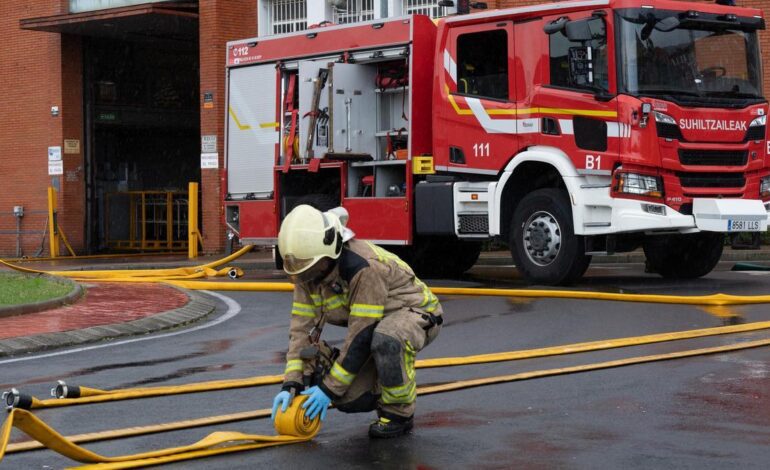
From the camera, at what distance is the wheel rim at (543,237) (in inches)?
588

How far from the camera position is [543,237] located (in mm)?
15000

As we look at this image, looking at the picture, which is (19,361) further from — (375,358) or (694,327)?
(694,327)

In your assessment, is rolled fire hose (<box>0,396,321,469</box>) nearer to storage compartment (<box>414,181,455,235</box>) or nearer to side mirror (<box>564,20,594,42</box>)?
side mirror (<box>564,20,594,42</box>)

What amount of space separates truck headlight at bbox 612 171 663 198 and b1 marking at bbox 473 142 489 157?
1.90m

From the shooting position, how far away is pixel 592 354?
941 centimetres

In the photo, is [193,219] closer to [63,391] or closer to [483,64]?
[483,64]

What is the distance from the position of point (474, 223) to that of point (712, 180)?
2.86 metres

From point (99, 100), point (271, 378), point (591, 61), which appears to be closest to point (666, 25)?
point (591, 61)

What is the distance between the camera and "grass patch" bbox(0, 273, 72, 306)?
45.0 ft

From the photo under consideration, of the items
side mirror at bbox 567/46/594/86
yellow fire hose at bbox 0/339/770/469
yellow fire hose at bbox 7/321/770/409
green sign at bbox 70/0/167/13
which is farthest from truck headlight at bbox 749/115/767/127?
green sign at bbox 70/0/167/13

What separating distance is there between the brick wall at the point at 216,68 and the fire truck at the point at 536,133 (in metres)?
8.42

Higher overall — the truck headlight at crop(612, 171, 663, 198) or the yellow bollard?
the truck headlight at crop(612, 171, 663, 198)

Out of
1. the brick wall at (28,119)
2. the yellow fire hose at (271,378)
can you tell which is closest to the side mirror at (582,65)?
the yellow fire hose at (271,378)

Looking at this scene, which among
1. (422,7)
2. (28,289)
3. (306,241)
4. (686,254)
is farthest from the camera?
(422,7)
